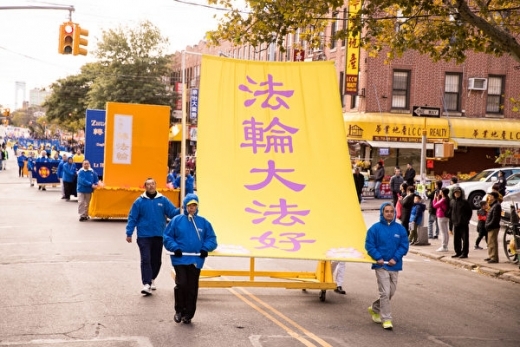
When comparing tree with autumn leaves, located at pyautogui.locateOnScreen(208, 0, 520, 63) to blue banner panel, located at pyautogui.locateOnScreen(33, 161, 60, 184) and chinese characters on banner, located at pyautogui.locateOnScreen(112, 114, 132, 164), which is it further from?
blue banner panel, located at pyautogui.locateOnScreen(33, 161, 60, 184)

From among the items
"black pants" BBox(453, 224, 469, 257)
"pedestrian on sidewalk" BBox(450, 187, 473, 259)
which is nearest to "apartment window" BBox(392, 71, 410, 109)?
"pedestrian on sidewalk" BBox(450, 187, 473, 259)

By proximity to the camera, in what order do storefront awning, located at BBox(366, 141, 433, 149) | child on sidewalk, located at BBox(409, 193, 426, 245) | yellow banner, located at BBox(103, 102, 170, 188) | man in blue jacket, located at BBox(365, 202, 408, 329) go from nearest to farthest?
man in blue jacket, located at BBox(365, 202, 408, 329)
child on sidewalk, located at BBox(409, 193, 426, 245)
yellow banner, located at BBox(103, 102, 170, 188)
storefront awning, located at BBox(366, 141, 433, 149)

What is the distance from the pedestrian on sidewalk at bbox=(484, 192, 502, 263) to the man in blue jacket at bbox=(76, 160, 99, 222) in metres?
11.8

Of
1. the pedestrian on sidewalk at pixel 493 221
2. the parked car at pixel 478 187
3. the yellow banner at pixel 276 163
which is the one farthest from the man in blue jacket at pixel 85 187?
the parked car at pixel 478 187

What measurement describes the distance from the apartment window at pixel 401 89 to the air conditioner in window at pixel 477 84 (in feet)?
10.6

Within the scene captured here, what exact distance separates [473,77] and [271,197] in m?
32.1

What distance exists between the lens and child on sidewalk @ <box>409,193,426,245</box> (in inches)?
851

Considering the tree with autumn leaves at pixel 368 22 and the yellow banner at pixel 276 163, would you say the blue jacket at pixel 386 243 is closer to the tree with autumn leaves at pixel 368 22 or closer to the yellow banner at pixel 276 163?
the yellow banner at pixel 276 163

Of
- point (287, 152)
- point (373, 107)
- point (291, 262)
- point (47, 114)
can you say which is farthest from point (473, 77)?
point (47, 114)

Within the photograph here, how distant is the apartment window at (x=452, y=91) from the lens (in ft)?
135

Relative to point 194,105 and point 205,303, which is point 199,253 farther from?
point 194,105

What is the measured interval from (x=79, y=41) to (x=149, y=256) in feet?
43.7

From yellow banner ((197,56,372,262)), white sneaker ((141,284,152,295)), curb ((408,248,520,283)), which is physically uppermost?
yellow banner ((197,56,372,262))

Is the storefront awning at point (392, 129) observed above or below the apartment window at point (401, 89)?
below
